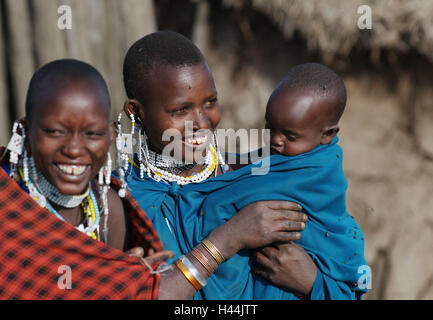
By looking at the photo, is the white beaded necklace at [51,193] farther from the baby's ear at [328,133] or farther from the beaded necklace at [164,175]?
the baby's ear at [328,133]

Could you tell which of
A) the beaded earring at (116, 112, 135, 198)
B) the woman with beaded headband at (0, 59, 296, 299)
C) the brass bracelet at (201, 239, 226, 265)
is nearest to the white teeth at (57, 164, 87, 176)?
the woman with beaded headband at (0, 59, 296, 299)

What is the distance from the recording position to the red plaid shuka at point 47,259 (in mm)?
1623

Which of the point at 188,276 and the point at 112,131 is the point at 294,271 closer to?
the point at 188,276

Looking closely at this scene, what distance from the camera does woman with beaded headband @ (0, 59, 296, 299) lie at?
1623 millimetres

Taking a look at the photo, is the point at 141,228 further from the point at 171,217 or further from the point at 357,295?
the point at 357,295

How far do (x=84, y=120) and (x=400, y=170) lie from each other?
459 cm

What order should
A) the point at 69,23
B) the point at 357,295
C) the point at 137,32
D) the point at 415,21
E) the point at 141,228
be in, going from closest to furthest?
1. the point at 141,228
2. the point at 357,295
3. the point at 69,23
4. the point at 137,32
5. the point at 415,21

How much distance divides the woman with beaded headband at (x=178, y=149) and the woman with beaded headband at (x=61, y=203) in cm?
24

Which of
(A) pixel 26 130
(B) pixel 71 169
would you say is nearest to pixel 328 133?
(B) pixel 71 169

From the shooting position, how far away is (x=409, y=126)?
5504mm

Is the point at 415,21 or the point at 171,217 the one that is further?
the point at 415,21

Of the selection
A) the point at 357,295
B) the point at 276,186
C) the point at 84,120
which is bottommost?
the point at 357,295

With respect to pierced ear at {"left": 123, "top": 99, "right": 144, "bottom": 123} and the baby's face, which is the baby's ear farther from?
pierced ear at {"left": 123, "top": 99, "right": 144, "bottom": 123}
